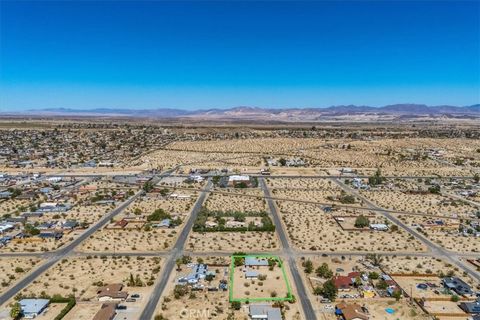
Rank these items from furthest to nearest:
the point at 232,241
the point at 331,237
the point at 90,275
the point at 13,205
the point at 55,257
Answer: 1. the point at 13,205
2. the point at 331,237
3. the point at 232,241
4. the point at 55,257
5. the point at 90,275

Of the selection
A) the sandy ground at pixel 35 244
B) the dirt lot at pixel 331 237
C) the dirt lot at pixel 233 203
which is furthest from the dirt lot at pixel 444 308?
the sandy ground at pixel 35 244

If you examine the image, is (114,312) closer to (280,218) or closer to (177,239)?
(177,239)

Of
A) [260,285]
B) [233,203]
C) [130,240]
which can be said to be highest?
[233,203]

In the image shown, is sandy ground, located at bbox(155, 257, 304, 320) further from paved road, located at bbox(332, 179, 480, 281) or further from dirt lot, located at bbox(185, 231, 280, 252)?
paved road, located at bbox(332, 179, 480, 281)

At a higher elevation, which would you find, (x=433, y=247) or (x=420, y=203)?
(x=420, y=203)

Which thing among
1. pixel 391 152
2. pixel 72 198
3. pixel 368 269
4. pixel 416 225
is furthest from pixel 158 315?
pixel 391 152

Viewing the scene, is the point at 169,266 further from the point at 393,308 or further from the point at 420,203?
the point at 420,203

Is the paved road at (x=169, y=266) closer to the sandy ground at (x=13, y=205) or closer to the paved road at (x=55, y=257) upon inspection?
the paved road at (x=55, y=257)

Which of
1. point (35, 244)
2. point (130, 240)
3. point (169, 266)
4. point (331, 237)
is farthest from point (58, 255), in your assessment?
point (331, 237)
